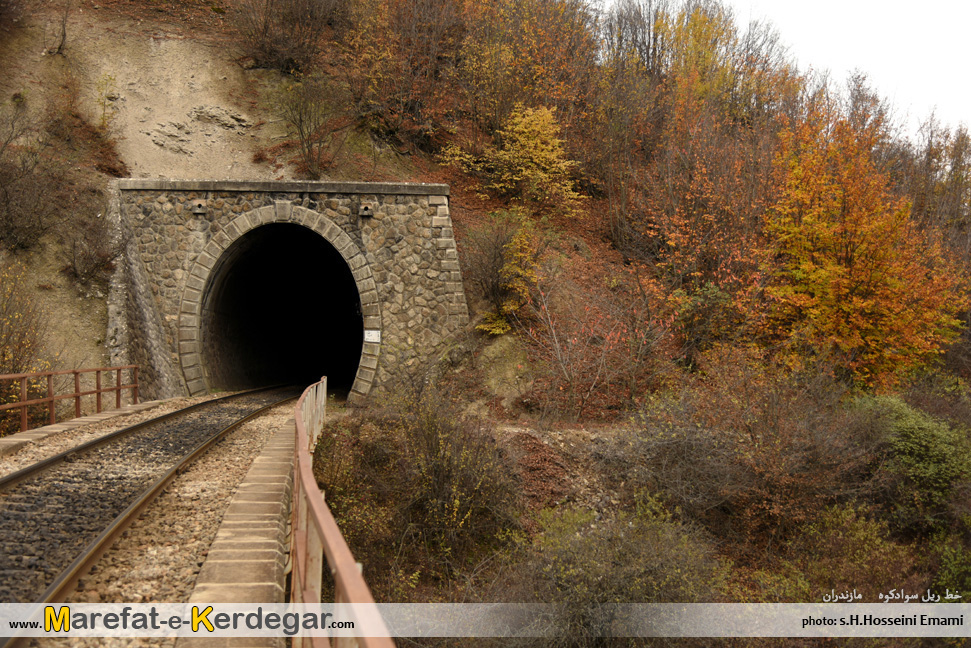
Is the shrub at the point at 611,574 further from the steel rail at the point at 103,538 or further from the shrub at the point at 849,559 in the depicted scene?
the steel rail at the point at 103,538

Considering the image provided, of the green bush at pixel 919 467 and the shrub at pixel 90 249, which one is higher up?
the shrub at pixel 90 249

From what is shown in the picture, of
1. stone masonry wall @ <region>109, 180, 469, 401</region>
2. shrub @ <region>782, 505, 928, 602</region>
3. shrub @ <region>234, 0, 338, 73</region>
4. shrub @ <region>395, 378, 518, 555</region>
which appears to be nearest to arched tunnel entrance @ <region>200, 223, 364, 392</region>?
stone masonry wall @ <region>109, 180, 469, 401</region>

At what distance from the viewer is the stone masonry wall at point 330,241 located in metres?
18.7

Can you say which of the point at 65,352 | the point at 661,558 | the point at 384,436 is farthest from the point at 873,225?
the point at 65,352

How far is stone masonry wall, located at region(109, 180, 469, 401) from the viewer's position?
1870 centimetres

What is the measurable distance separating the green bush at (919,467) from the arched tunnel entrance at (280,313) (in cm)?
1665

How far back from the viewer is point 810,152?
66.8 feet

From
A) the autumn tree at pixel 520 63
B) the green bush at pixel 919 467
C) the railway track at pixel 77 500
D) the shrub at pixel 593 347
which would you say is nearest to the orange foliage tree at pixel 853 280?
the green bush at pixel 919 467

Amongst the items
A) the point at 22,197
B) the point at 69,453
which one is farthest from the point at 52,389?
the point at 22,197

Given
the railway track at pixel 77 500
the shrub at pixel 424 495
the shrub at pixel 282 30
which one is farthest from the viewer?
the shrub at pixel 282 30

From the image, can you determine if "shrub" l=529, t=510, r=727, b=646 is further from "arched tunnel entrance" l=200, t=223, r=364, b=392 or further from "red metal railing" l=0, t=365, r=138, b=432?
"arched tunnel entrance" l=200, t=223, r=364, b=392

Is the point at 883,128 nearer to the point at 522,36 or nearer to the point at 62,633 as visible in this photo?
the point at 522,36

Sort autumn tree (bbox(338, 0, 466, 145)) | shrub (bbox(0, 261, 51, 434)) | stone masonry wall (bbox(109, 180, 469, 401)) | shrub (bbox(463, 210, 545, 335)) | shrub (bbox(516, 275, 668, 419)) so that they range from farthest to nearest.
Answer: autumn tree (bbox(338, 0, 466, 145)), shrub (bbox(463, 210, 545, 335)), stone masonry wall (bbox(109, 180, 469, 401)), shrub (bbox(516, 275, 668, 419)), shrub (bbox(0, 261, 51, 434))

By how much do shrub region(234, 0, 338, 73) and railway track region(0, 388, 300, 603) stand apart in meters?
23.8
